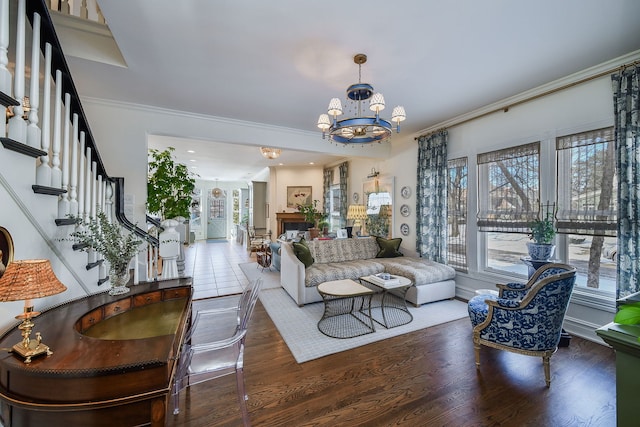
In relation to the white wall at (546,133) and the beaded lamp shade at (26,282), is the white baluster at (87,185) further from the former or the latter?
the white wall at (546,133)

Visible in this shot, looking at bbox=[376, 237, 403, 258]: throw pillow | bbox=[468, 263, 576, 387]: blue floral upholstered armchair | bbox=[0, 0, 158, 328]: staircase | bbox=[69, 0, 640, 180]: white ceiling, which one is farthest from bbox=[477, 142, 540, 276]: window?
bbox=[0, 0, 158, 328]: staircase

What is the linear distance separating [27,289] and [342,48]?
8.86ft

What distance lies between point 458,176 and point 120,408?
489cm

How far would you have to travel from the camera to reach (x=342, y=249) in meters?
5.02

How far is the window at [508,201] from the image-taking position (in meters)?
3.47

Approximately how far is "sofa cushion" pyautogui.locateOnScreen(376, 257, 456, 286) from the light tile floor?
2802mm

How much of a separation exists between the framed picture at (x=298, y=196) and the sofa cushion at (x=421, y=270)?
4689 millimetres

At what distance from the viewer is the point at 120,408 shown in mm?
955

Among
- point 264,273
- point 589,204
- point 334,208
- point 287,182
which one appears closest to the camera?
point 589,204

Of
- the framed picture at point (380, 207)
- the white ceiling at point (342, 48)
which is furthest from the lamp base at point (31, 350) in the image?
the framed picture at point (380, 207)

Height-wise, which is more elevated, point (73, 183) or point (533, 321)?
point (73, 183)

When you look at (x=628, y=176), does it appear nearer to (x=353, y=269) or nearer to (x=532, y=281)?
(x=532, y=281)

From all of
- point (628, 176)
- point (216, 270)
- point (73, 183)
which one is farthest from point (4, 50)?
point (216, 270)

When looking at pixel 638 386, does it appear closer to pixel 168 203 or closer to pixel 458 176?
pixel 458 176
